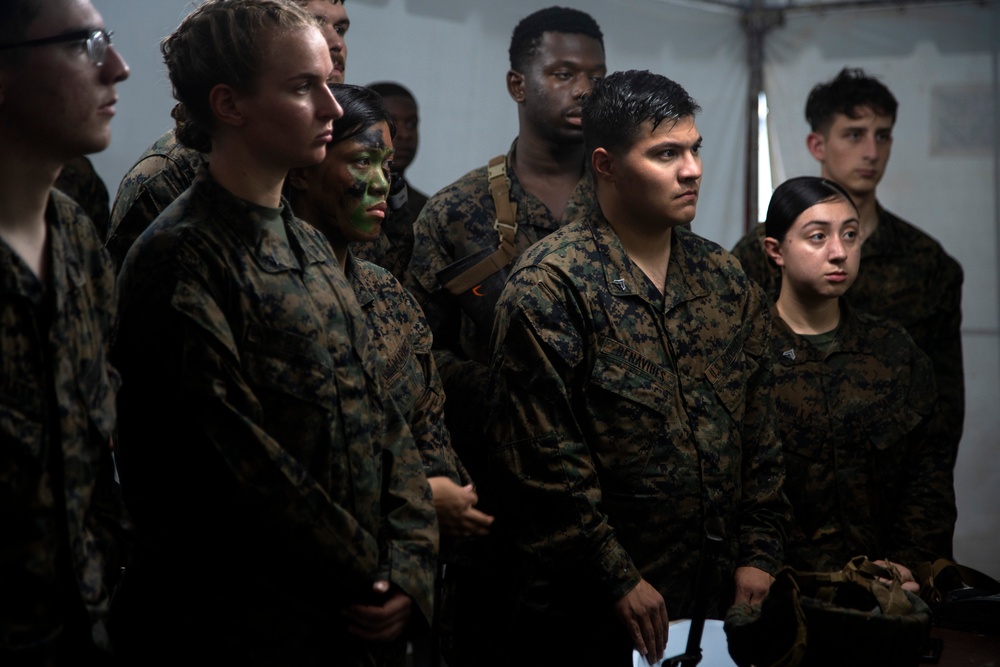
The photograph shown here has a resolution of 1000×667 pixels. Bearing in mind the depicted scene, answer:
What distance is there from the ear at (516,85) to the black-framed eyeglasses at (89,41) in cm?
189

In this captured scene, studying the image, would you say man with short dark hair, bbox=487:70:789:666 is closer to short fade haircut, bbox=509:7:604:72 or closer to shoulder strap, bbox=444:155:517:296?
shoulder strap, bbox=444:155:517:296

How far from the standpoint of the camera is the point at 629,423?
8.38 ft

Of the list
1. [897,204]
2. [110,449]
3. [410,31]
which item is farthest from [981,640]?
[410,31]

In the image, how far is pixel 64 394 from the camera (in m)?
1.64

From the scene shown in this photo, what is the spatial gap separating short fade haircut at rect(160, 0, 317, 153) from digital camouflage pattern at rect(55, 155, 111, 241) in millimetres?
1371

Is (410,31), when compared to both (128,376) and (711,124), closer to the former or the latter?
(711,124)

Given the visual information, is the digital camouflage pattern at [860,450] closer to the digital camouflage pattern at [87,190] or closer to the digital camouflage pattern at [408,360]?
the digital camouflage pattern at [408,360]

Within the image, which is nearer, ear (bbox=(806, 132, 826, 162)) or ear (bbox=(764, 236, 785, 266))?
ear (bbox=(764, 236, 785, 266))

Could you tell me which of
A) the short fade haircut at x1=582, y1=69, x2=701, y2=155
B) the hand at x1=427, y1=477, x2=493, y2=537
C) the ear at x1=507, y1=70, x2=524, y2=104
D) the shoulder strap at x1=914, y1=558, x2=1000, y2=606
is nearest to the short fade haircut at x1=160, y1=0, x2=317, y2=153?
the hand at x1=427, y1=477, x2=493, y2=537

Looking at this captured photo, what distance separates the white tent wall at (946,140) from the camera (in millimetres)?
4953

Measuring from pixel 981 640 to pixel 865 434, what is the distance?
2.38ft

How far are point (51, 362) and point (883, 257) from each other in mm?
3025

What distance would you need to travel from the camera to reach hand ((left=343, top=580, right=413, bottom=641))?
190cm

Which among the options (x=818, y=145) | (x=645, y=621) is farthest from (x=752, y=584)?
(x=818, y=145)
